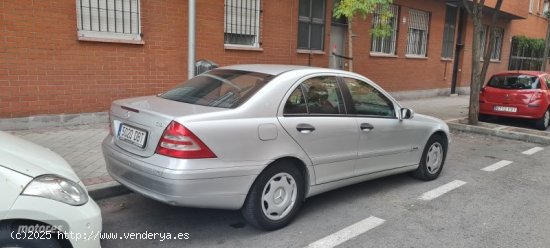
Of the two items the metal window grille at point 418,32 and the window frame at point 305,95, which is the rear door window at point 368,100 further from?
the metal window grille at point 418,32

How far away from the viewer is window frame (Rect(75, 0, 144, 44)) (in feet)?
24.7

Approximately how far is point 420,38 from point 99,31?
12547 mm

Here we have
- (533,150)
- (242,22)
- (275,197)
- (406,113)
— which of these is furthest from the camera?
(242,22)

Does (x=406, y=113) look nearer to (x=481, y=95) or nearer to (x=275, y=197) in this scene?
(x=275, y=197)

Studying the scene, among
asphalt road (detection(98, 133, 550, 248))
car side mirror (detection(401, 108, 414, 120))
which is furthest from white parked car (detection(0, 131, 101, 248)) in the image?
car side mirror (detection(401, 108, 414, 120))

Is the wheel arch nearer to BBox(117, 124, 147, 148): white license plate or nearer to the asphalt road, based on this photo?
the asphalt road

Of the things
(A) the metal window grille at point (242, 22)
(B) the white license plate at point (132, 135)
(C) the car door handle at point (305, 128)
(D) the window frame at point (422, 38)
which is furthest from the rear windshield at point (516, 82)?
(B) the white license plate at point (132, 135)

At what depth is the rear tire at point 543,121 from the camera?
10281 millimetres

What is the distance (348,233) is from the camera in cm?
399

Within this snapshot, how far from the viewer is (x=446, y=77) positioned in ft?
61.1

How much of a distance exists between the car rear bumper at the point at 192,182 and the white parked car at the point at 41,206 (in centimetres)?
66

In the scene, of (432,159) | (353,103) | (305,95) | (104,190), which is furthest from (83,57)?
(432,159)

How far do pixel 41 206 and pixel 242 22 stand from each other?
316 inches

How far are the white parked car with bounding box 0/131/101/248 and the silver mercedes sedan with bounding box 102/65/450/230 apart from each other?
0.77 m
